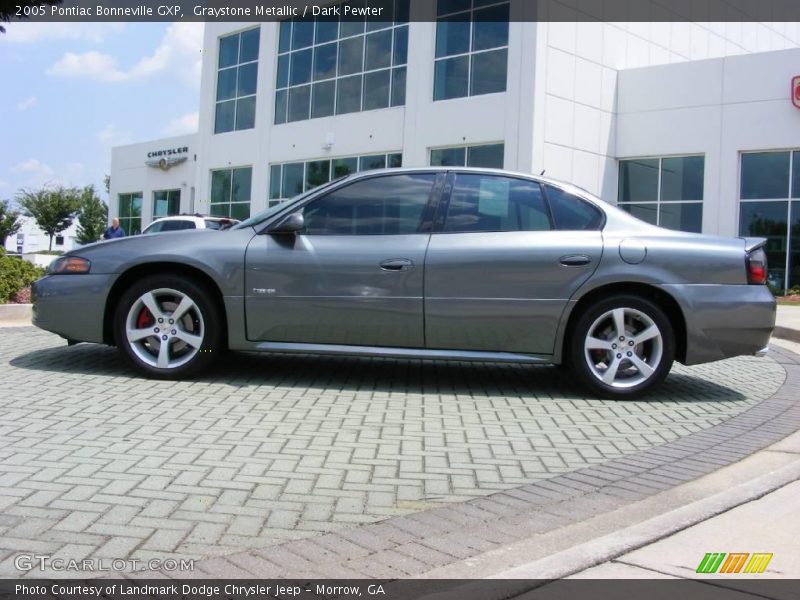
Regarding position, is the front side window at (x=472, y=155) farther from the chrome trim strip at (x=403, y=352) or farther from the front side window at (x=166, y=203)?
the front side window at (x=166, y=203)

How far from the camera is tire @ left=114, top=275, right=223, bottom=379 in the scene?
19.1 ft

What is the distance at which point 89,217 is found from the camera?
232 ft

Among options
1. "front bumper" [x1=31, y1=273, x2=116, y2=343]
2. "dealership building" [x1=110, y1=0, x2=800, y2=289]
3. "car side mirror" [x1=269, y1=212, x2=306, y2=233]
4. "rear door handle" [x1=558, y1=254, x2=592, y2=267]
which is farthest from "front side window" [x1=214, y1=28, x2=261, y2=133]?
"rear door handle" [x1=558, y1=254, x2=592, y2=267]

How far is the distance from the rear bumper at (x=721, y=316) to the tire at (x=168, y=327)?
343 centimetres

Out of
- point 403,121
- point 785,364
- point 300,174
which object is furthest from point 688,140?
point 785,364

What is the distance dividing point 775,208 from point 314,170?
15518 millimetres

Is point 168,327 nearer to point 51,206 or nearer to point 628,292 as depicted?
point 628,292

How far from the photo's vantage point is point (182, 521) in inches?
121

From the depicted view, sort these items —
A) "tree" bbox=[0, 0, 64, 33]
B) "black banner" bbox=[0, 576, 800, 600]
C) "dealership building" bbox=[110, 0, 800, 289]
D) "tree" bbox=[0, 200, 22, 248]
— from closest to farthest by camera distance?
1. "black banner" bbox=[0, 576, 800, 600]
2. "tree" bbox=[0, 0, 64, 33]
3. "dealership building" bbox=[110, 0, 800, 289]
4. "tree" bbox=[0, 200, 22, 248]

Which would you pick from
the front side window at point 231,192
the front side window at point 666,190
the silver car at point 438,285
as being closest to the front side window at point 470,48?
the front side window at point 666,190

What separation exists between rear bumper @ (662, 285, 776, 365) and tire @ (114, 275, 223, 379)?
343cm

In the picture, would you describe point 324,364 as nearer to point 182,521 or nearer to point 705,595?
point 182,521

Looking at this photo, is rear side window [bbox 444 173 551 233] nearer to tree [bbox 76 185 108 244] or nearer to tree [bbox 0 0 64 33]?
tree [bbox 0 0 64 33]

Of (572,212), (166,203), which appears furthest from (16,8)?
(166,203)
